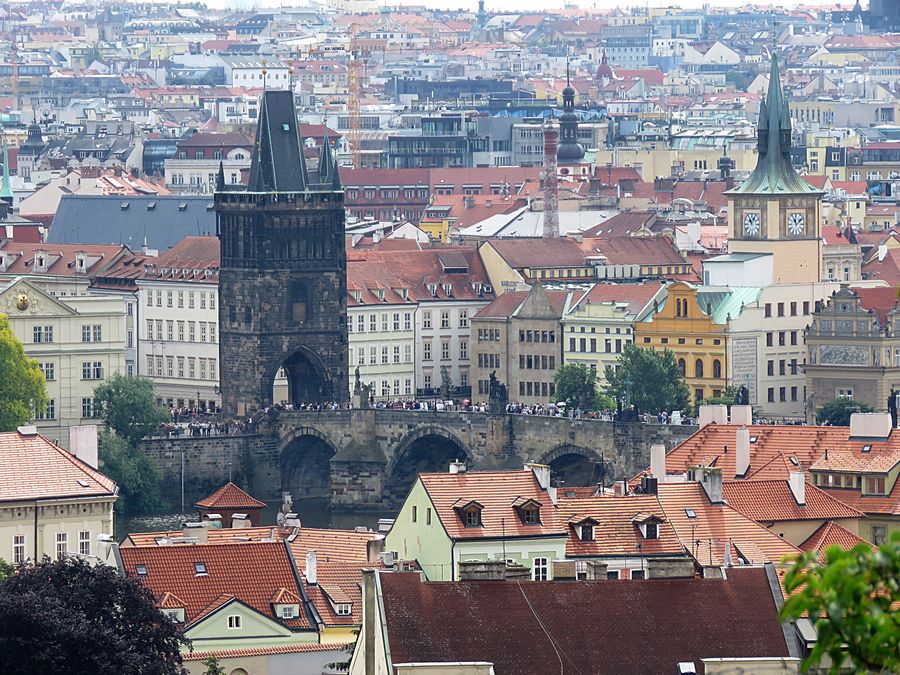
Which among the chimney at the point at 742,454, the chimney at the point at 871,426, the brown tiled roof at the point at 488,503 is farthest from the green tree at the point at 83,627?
the chimney at the point at 871,426

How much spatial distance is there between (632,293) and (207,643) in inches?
3467

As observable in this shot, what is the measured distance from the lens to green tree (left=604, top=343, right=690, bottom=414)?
450 feet

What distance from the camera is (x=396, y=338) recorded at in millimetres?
154000

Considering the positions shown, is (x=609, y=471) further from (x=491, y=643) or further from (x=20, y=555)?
(x=491, y=643)

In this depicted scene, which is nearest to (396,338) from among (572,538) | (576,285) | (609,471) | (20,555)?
(576,285)

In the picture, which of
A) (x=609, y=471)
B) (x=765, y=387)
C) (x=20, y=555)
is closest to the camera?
(x=20, y=555)

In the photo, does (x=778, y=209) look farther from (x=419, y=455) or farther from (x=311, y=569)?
(x=311, y=569)

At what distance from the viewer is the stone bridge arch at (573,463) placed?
129875mm

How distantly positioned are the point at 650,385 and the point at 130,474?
20.3m

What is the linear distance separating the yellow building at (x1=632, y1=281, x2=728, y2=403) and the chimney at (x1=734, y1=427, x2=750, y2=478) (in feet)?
164

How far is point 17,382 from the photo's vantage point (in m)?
125

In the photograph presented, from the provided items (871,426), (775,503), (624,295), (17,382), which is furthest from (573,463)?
(775,503)

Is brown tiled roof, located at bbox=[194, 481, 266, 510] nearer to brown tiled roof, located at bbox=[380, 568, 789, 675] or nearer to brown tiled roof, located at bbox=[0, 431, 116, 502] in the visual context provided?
brown tiled roof, located at bbox=[0, 431, 116, 502]

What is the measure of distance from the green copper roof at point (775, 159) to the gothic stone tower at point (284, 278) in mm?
16394
